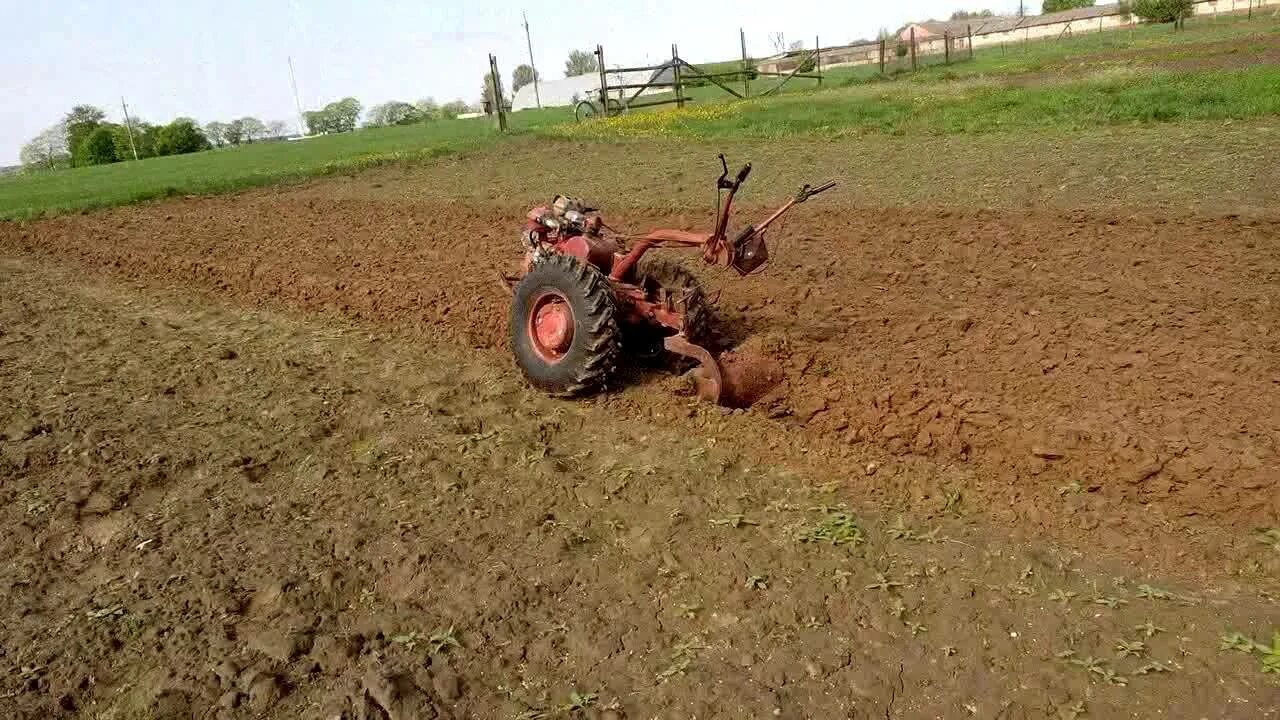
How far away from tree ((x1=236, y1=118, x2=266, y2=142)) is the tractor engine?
8642 centimetres

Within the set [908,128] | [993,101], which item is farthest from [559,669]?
[993,101]

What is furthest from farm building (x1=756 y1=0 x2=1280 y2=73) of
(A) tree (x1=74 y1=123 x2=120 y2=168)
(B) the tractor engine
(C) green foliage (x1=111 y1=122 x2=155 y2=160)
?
(B) the tractor engine

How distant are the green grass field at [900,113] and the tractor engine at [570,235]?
11852 millimetres

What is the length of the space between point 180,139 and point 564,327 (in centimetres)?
5968

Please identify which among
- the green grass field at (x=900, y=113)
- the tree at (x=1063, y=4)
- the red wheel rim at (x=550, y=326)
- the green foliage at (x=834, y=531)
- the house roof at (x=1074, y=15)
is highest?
the tree at (x=1063, y=4)

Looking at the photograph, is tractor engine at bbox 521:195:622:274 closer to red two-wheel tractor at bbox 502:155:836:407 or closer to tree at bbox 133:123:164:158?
red two-wheel tractor at bbox 502:155:836:407

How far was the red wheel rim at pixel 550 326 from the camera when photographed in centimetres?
582

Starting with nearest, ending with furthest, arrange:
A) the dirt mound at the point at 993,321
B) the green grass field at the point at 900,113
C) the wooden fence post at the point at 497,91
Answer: the dirt mound at the point at 993,321 → the green grass field at the point at 900,113 → the wooden fence post at the point at 497,91

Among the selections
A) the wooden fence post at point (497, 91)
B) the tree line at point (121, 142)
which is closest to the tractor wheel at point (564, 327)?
the wooden fence post at point (497, 91)

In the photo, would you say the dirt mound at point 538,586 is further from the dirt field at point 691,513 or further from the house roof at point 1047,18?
the house roof at point 1047,18

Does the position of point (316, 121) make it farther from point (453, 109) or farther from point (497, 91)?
point (497, 91)

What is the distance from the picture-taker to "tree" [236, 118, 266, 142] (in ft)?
283

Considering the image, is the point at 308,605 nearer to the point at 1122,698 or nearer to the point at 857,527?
the point at 857,527

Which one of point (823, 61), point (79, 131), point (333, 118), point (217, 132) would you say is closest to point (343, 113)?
point (333, 118)
